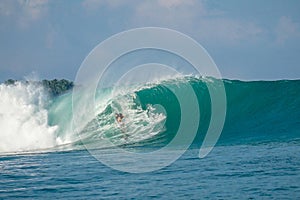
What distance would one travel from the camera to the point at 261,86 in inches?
1125

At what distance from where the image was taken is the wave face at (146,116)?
21844 mm

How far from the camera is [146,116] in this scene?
25.0 metres

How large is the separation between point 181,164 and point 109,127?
36.8ft

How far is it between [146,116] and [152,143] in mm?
4607

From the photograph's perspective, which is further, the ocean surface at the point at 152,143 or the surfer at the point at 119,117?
the surfer at the point at 119,117

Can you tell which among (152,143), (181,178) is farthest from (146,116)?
(181,178)

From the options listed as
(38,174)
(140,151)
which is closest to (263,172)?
(38,174)

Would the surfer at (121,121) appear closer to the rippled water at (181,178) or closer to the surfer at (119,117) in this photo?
the surfer at (119,117)

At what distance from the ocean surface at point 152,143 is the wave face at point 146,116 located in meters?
0.05

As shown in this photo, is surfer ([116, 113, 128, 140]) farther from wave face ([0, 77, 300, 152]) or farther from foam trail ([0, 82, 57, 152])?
foam trail ([0, 82, 57, 152])

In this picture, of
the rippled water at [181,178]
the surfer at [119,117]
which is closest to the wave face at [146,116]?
the surfer at [119,117]

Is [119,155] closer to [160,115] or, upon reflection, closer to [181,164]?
[181,164]

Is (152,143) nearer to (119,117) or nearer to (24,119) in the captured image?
(119,117)

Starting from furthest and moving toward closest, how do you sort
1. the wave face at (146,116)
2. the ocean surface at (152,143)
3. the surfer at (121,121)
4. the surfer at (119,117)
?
the surfer at (119,117) < the surfer at (121,121) < the wave face at (146,116) < the ocean surface at (152,143)
